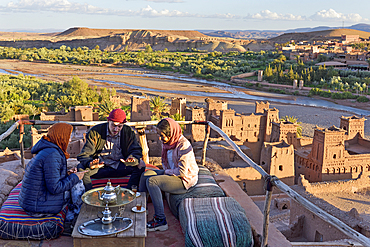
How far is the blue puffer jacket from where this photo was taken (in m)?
3.31

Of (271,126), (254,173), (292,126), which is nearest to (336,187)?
(254,173)

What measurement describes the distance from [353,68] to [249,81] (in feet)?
44.0

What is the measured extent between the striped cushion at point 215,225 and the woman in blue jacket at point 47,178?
1138 millimetres

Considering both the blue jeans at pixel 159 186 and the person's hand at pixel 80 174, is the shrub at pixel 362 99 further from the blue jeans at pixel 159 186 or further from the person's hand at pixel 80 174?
the person's hand at pixel 80 174

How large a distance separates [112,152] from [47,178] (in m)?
1.10

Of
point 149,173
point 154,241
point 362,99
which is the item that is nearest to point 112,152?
point 149,173

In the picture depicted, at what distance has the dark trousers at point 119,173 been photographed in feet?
13.4

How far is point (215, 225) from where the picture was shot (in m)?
3.21

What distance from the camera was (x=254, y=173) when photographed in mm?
11578

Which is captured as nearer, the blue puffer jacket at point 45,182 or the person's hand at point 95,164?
the blue puffer jacket at point 45,182

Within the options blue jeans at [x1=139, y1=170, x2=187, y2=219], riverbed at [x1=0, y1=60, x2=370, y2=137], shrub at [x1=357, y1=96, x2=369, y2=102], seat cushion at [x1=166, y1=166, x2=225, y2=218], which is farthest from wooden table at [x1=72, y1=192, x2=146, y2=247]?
shrub at [x1=357, y1=96, x2=369, y2=102]

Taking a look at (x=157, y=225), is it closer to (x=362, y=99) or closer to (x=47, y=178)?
(x=47, y=178)

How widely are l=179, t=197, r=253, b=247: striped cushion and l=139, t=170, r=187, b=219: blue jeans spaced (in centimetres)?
25

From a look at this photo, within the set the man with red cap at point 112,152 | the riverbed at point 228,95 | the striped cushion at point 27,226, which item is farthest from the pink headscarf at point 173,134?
the riverbed at point 228,95
